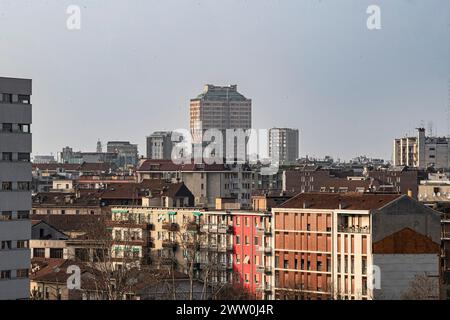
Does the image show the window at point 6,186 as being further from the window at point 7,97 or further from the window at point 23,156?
the window at point 7,97

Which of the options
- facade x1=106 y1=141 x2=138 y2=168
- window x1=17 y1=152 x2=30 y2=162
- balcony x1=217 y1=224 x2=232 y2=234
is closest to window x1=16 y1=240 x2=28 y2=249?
window x1=17 y1=152 x2=30 y2=162

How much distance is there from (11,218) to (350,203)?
1277cm

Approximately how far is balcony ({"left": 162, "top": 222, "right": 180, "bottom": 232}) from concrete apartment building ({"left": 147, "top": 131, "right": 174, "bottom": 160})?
380 ft

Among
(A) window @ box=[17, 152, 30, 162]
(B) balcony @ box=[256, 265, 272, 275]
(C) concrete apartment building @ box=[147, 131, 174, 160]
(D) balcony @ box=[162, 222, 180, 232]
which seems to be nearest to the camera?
(A) window @ box=[17, 152, 30, 162]

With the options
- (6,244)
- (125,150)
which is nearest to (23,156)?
(6,244)

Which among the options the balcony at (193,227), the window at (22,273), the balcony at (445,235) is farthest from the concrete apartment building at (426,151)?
the window at (22,273)

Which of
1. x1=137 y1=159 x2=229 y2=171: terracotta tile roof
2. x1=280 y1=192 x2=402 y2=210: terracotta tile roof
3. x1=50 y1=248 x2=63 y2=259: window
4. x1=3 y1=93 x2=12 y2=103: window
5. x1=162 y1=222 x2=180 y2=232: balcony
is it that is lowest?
x1=50 y1=248 x2=63 y2=259: window

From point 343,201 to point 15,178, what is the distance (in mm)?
12961

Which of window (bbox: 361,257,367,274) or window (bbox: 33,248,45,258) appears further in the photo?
window (bbox: 33,248,45,258)

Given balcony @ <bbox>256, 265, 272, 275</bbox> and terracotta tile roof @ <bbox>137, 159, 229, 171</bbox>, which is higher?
terracotta tile roof @ <bbox>137, 159, 229, 171</bbox>

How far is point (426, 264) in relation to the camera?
39094 millimetres

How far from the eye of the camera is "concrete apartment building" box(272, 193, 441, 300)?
38.7 metres

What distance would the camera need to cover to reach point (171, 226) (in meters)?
52.3

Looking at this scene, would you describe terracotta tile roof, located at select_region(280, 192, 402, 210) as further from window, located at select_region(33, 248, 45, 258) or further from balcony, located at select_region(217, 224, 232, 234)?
window, located at select_region(33, 248, 45, 258)
